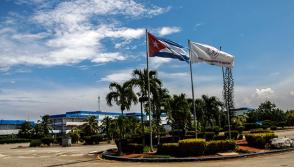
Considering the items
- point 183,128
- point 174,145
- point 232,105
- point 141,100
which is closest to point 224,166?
point 174,145

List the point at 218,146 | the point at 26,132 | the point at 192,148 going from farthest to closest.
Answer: the point at 26,132 < the point at 218,146 < the point at 192,148

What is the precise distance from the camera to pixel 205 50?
29797 mm

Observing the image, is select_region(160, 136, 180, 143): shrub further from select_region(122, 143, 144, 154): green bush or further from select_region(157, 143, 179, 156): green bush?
select_region(157, 143, 179, 156): green bush

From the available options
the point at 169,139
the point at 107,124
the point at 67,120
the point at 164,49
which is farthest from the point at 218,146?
the point at 67,120

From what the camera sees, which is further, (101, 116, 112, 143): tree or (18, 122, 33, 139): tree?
(18, 122, 33, 139): tree

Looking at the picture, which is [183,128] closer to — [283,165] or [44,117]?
[283,165]

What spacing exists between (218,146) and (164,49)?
7503 mm

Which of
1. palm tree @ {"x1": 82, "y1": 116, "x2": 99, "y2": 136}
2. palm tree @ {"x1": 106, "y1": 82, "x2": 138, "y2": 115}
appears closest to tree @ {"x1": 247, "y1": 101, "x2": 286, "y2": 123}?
palm tree @ {"x1": 82, "y1": 116, "x2": 99, "y2": 136}

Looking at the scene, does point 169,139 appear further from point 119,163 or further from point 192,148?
point 119,163

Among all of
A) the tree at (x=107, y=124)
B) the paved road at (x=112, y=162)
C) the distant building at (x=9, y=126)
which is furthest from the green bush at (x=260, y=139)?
the distant building at (x=9, y=126)

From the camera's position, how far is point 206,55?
98.0 feet

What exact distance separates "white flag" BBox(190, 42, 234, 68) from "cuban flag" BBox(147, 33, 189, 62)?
2.31 ft

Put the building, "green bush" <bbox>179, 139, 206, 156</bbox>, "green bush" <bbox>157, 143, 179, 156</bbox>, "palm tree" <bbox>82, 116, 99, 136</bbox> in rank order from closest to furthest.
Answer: "green bush" <bbox>179, 139, 206, 156</bbox> < "green bush" <bbox>157, 143, 179, 156</bbox> < "palm tree" <bbox>82, 116, 99, 136</bbox> < the building

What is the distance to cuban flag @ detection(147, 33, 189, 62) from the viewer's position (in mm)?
28906
